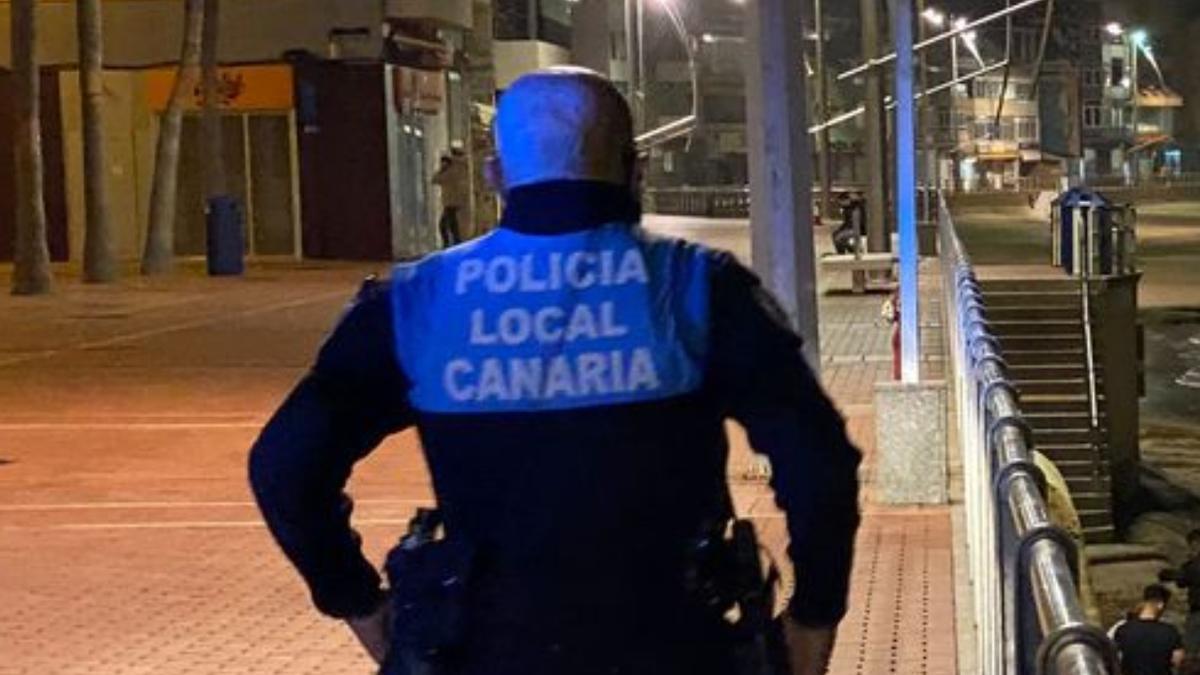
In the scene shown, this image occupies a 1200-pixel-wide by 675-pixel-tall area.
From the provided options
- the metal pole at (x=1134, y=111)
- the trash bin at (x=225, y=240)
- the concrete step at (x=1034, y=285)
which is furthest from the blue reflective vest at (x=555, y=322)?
the metal pole at (x=1134, y=111)

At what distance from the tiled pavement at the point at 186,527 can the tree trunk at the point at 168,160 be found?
1062 centimetres

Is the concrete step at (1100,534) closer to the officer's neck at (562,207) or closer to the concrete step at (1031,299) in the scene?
the concrete step at (1031,299)

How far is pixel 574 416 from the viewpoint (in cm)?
291

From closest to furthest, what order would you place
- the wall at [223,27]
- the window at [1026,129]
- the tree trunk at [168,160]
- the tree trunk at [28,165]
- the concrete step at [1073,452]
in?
the concrete step at [1073,452], the tree trunk at [28,165], the tree trunk at [168,160], the wall at [223,27], the window at [1026,129]

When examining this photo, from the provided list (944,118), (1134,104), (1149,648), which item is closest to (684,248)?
(1149,648)

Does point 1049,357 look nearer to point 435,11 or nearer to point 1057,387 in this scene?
point 1057,387

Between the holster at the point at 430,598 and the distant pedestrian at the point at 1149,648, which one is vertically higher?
the holster at the point at 430,598

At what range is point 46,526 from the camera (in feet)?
36.1

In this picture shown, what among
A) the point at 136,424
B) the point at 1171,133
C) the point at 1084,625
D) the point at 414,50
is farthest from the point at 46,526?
the point at 1171,133

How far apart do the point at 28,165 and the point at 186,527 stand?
1846cm

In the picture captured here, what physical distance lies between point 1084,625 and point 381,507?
29.1 feet

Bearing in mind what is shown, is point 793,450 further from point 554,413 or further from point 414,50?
point 414,50

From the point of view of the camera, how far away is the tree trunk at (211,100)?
1303 inches

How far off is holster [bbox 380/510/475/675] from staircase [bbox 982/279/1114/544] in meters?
19.5
